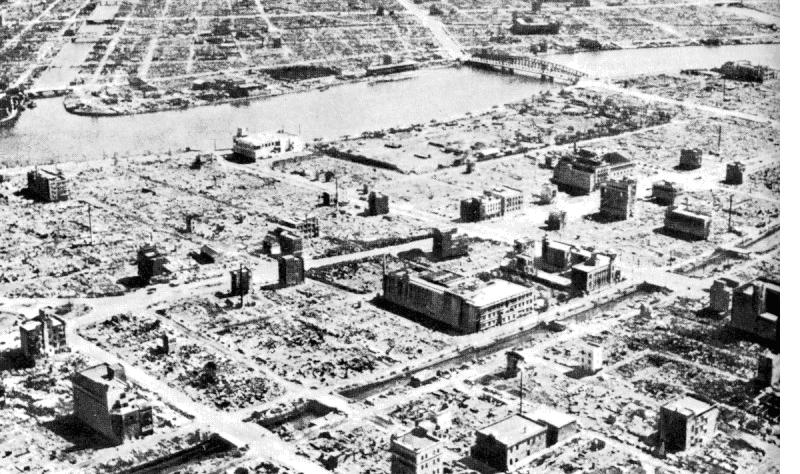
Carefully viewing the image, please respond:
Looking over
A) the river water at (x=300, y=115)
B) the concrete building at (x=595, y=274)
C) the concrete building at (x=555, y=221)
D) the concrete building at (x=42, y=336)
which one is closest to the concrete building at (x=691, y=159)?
the river water at (x=300, y=115)

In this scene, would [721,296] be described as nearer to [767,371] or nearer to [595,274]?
[595,274]

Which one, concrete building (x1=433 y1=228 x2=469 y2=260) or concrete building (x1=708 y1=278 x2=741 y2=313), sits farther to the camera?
concrete building (x1=433 y1=228 x2=469 y2=260)

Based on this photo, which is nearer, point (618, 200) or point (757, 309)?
point (757, 309)

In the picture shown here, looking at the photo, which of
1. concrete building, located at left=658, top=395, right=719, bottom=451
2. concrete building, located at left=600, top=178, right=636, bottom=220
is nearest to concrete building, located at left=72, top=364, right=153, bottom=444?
concrete building, located at left=658, top=395, right=719, bottom=451

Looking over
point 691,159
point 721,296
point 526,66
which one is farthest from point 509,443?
point 526,66

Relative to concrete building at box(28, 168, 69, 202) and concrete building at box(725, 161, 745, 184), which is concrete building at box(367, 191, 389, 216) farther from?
concrete building at box(725, 161, 745, 184)

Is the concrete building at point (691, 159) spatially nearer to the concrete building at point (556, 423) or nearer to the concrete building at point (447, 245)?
the concrete building at point (447, 245)

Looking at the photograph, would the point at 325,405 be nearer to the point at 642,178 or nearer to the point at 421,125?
the point at 642,178
